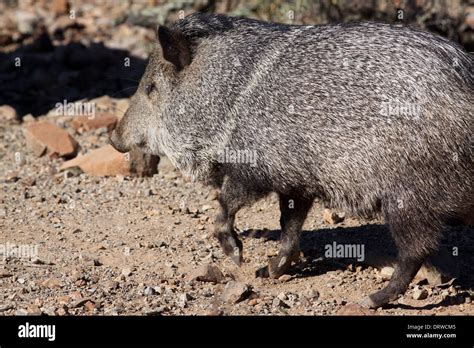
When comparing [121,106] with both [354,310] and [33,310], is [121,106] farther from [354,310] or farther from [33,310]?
[354,310]

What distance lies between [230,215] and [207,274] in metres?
0.42

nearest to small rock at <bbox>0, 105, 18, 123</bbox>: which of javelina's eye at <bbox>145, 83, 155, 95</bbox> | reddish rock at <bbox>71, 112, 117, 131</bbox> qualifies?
reddish rock at <bbox>71, 112, 117, 131</bbox>

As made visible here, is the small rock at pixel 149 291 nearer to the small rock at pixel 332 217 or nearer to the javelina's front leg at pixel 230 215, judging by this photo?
the javelina's front leg at pixel 230 215

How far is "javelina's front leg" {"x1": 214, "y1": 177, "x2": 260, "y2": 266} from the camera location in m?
6.06

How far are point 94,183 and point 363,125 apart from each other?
2975 millimetres

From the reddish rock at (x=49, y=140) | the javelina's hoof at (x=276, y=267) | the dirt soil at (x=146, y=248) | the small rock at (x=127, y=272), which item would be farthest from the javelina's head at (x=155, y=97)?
the reddish rock at (x=49, y=140)

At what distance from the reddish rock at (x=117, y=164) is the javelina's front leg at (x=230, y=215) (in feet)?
5.62

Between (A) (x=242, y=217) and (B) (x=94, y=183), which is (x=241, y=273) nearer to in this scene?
(A) (x=242, y=217)

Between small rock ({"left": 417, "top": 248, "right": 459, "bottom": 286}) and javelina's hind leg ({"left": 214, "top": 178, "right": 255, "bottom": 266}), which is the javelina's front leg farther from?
small rock ({"left": 417, "top": 248, "right": 459, "bottom": 286})

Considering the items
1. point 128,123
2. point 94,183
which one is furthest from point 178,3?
point 128,123

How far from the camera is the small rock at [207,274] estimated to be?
6.07m

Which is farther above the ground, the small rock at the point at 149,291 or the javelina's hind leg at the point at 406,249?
the javelina's hind leg at the point at 406,249

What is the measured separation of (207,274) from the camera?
6.07 metres

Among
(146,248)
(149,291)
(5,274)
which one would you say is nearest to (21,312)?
(5,274)
